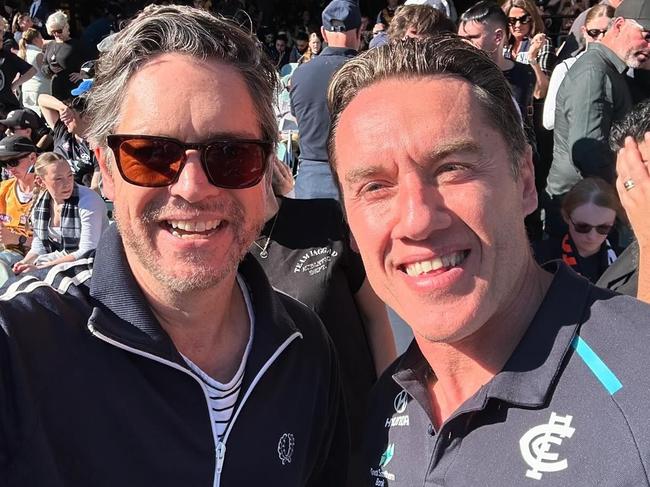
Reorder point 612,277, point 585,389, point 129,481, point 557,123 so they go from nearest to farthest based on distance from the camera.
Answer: point 585,389
point 129,481
point 612,277
point 557,123

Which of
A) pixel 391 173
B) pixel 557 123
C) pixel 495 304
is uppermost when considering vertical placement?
pixel 391 173

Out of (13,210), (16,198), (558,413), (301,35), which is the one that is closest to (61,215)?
(13,210)

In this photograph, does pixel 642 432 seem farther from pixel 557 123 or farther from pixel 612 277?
pixel 557 123

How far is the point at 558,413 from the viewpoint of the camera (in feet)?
4.74

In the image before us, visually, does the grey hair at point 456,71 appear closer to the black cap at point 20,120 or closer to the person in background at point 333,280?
the person in background at point 333,280

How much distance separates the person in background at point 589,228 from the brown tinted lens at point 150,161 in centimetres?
274

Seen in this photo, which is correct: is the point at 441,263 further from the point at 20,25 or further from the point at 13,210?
the point at 20,25

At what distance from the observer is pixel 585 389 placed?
4.72 ft

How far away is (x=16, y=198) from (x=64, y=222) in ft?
3.58

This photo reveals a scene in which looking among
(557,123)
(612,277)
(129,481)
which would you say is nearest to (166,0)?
(557,123)

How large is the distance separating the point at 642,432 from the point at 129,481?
1.04 meters

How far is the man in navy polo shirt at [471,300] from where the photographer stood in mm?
1426

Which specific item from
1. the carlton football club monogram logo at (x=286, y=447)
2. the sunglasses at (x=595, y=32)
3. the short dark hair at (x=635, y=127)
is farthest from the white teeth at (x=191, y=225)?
the sunglasses at (x=595, y=32)

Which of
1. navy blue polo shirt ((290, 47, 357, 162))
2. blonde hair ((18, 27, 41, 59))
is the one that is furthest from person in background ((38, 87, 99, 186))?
blonde hair ((18, 27, 41, 59))
